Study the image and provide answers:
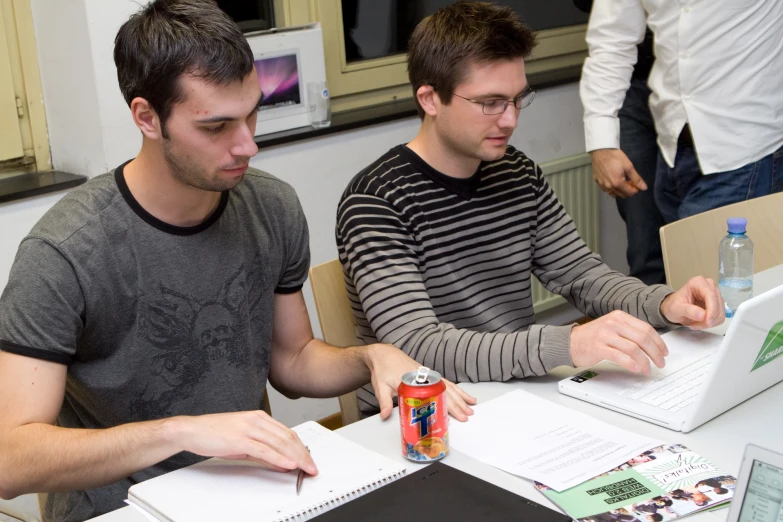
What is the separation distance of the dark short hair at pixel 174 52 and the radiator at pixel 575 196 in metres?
2.08

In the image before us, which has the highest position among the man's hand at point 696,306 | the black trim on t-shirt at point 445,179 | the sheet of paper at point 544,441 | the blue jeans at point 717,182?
the black trim on t-shirt at point 445,179

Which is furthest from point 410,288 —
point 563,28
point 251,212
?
point 563,28

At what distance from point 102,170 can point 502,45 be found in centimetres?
110

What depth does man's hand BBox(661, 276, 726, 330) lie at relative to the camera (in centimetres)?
158

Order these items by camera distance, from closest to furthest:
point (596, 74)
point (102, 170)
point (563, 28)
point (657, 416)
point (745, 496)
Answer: point (745, 496) < point (657, 416) < point (102, 170) < point (596, 74) < point (563, 28)

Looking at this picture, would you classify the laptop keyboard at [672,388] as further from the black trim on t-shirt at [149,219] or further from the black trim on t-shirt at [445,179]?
the black trim on t-shirt at [149,219]

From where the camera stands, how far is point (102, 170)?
2.30 m

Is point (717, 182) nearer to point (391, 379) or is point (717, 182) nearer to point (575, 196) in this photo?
point (575, 196)

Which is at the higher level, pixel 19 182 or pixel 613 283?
pixel 19 182

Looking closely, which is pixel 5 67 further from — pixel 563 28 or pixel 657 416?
pixel 563 28

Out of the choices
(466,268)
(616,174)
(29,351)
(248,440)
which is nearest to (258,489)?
(248,440)

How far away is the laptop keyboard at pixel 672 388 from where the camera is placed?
1.36m

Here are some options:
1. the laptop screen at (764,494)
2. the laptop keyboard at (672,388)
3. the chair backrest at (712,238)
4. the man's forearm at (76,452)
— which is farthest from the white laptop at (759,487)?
the chair backrest at (712,238)

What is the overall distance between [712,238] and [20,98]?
1740 millimetres
